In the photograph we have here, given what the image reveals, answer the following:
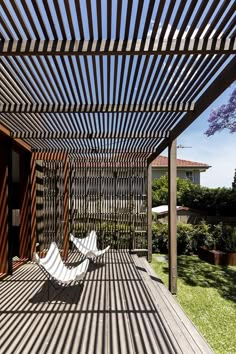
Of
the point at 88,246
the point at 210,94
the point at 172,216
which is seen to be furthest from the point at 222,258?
the point at 210,94

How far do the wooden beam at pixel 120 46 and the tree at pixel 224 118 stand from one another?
15.4 metres

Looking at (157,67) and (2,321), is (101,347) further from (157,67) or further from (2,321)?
(157,67)

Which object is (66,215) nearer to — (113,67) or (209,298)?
(209,298)

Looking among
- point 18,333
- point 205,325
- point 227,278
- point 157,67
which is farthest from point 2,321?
point 227,278

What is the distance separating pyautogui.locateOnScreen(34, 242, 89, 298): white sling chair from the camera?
5.57 m

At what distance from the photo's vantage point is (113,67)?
3.91m

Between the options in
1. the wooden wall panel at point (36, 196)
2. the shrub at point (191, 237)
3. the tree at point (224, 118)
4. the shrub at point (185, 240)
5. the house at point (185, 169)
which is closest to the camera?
the wooden wall panel at point (36, 196)

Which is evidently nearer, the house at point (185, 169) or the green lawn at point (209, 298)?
the green lawn at point (209, 298)

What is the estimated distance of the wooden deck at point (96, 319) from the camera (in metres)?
3.86

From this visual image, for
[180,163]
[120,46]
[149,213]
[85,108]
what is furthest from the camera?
[180,163]

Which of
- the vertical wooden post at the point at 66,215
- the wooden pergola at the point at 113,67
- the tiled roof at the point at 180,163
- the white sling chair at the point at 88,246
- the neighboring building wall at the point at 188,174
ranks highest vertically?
the tiled roof at the point at 180,163

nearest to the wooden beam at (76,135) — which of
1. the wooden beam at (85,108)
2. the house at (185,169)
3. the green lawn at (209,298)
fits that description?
the wooden beam at (85,108)

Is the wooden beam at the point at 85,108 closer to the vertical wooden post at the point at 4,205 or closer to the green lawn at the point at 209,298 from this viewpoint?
the vertical wooden post at the point at 4,205

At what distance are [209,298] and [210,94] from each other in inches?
203
